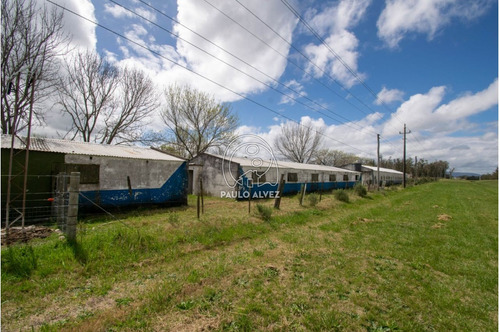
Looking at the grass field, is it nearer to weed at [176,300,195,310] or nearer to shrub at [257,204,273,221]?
weed at [176,300,195,310]

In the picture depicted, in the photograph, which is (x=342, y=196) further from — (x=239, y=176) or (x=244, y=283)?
(x=244, y=283)

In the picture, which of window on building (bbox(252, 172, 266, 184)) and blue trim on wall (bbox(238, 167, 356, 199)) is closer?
blue trim on wall (bbox(238, 167, 356, 199))

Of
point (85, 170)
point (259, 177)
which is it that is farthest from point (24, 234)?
point (259, 177)

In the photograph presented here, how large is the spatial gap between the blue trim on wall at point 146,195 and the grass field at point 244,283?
17.7ft

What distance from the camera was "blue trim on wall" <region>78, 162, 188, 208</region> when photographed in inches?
421

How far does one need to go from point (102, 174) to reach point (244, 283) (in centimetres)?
1025

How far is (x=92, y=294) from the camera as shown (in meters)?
3.82

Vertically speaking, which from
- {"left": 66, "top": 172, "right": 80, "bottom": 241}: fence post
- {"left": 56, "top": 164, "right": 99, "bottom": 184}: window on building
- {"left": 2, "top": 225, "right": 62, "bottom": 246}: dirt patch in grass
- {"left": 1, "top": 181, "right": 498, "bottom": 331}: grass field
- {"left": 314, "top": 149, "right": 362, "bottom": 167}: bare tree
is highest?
{"left": 314, "top": 149, "right": 362, "bottom": 167}: bare tree

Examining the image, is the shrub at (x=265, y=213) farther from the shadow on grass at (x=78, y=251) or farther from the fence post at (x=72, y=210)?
the fence post at (x=72, y=210)

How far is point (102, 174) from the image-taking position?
433 inches

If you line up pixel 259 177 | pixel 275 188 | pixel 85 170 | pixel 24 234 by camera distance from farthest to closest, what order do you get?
pixel 275 188 < pixel 259 177 < pixel 85 170 < pixel 24 234

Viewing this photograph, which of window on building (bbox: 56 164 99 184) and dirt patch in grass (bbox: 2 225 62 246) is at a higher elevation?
window on building (bbox: 56 164 99 184)

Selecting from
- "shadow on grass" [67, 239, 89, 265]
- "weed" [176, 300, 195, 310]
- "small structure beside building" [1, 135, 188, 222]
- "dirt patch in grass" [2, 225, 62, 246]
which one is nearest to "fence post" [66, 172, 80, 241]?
"shadow on grass" [67, 239, 89, 265]

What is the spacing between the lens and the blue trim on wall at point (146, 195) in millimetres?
10695
